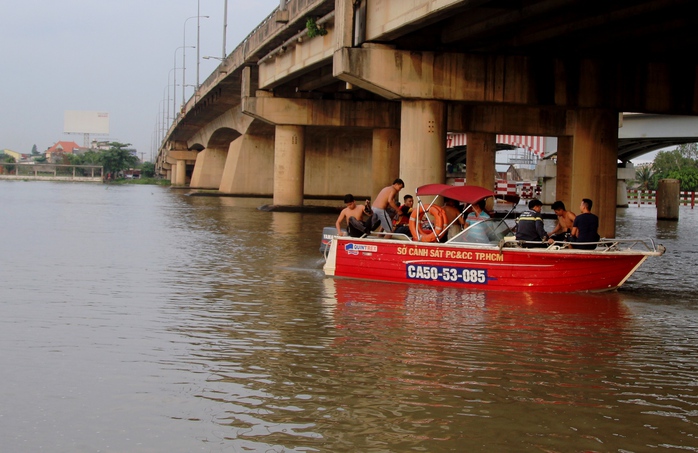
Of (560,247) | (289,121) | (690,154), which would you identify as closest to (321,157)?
(289,121)

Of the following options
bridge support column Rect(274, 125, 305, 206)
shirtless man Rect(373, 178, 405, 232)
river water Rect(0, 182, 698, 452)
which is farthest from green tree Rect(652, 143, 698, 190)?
river water Rect(0, 182, 698, 452)

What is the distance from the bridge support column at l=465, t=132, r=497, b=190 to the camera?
48.0 m

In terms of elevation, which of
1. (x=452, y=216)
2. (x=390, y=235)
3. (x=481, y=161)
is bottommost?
(x=390, y=235)

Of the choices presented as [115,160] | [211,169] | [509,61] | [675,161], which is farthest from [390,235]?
[115,160]

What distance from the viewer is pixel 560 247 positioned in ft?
50.6

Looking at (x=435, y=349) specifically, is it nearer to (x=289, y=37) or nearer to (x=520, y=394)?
(x=520, y=394)

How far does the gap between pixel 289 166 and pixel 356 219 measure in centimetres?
2882

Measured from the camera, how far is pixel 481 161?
4850 cm

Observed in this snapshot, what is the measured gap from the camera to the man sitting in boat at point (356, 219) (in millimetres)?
17797

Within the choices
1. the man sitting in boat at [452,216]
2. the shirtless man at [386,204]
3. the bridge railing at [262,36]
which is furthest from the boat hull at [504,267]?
the bridge railing at [262,36]

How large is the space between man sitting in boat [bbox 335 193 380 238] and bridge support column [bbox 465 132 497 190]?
29.7 m

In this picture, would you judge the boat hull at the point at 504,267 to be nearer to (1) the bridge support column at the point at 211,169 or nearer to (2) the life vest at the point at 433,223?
(2) the life vest at the point at 433,223

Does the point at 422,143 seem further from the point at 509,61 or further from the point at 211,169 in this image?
the point at 211,169

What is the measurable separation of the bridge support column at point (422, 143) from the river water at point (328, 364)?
8.48 meters
